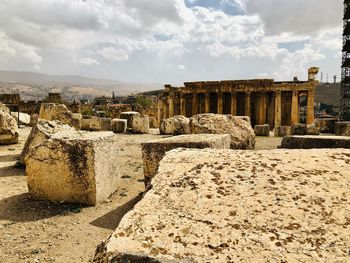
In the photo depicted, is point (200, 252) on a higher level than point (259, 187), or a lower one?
lower

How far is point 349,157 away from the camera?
242 centimetres

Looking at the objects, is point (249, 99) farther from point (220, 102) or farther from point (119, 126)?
point (119, 126)

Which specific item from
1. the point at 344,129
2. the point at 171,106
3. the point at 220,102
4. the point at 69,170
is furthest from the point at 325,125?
the point at 69,170

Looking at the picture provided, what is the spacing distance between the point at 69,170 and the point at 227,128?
5.24 metres

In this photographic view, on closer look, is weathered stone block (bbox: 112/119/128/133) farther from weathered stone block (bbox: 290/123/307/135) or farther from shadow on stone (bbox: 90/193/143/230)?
shadow on stone (bbox: 90/193/143/230)

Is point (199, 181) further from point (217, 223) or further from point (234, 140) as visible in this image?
point (234, 140)

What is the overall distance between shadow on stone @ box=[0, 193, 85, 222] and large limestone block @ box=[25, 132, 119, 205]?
147 mm

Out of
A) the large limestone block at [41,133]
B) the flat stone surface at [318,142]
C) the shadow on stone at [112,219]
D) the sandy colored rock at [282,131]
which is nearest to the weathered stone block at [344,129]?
the sandy colored rock at [282,131]

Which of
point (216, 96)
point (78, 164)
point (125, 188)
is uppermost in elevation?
point (216, 96)

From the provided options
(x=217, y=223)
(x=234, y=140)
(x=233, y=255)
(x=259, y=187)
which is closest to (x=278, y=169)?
(x=259, y=187)

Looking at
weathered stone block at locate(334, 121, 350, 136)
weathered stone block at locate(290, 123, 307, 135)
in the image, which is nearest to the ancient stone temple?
weathered stone block at locate(290, 123, 307, 135)

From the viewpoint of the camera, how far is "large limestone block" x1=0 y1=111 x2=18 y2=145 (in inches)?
448

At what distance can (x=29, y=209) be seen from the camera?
16.5 feet

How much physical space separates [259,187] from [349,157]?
2.99 feet
